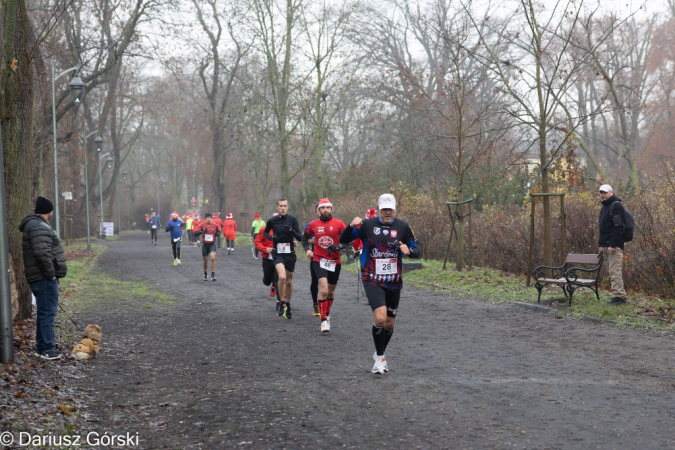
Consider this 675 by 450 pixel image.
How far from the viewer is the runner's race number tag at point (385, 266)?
29.1 feet

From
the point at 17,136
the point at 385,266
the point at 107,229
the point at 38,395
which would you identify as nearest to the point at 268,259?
the point at 17,136

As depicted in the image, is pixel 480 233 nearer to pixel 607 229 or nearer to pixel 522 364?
pixel 607 229

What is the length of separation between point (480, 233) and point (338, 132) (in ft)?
137

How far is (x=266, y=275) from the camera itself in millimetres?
15273

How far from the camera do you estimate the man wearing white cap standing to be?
28.9 ft

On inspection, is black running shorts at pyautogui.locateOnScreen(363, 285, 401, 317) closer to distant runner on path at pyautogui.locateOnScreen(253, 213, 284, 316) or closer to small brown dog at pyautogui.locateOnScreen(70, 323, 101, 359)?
small brown dog at pyautogui.locateOnScreen(70, 323, 101, 359)

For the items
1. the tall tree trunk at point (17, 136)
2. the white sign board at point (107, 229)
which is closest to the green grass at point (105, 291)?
the tall tree trunk at point (17, 136)

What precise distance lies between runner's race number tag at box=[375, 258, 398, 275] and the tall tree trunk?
20.2 feet

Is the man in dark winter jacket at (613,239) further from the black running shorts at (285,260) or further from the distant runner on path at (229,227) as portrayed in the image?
the distant runner on path at (229,227)

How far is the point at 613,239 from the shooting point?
13.5m

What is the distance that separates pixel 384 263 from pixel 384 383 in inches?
54.8

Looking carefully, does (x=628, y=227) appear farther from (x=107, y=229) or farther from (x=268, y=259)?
(x=107, y=229)

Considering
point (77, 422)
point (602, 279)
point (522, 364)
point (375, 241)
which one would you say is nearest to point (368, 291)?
point (375, 241)

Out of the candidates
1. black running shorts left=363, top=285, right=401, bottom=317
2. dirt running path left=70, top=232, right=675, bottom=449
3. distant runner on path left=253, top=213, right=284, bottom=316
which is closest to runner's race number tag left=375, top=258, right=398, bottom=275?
black running shorts left=363, top=285, right=401, bottom=317
